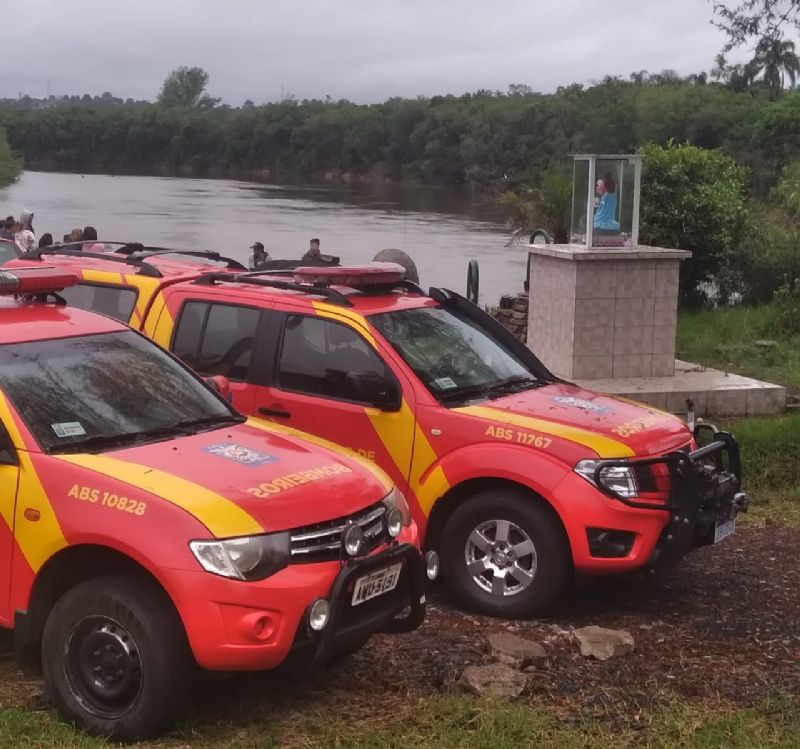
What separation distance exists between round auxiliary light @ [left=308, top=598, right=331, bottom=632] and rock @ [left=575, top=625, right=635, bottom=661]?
150cm

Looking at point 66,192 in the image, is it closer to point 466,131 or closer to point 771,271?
A: point 466,131

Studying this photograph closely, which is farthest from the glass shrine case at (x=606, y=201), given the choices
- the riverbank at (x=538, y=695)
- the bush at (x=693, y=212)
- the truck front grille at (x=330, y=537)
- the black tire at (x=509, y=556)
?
the truck front grille at (x=330, y=537)

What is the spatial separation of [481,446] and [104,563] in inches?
81.3

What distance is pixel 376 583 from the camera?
432 centimetres

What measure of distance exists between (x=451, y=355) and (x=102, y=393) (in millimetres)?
2069

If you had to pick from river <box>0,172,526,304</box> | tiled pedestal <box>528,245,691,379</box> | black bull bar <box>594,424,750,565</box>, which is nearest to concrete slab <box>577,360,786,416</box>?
tiled pedestal <box>528,245,691,379</box>

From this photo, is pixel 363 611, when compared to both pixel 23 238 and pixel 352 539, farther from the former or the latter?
pixel 23 238

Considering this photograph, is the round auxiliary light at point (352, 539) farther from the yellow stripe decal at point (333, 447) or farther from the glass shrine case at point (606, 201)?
the glass shrine case at point (606, 201)

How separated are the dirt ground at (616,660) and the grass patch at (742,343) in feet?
17.5

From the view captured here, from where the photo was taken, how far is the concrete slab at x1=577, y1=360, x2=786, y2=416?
1001 cm

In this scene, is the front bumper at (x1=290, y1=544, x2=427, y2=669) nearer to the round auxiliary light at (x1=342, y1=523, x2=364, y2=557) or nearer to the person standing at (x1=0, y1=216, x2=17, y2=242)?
the round auxiliary light at (x1=342, y1=523, x2=364, y2=557)

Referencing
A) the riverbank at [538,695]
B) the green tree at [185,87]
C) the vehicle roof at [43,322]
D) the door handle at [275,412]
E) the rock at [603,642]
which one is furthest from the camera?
the green tree at [185,87]

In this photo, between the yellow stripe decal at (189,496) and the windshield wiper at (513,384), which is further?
the windshield wiper at (513,384)

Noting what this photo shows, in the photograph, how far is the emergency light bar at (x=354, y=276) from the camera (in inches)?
254
